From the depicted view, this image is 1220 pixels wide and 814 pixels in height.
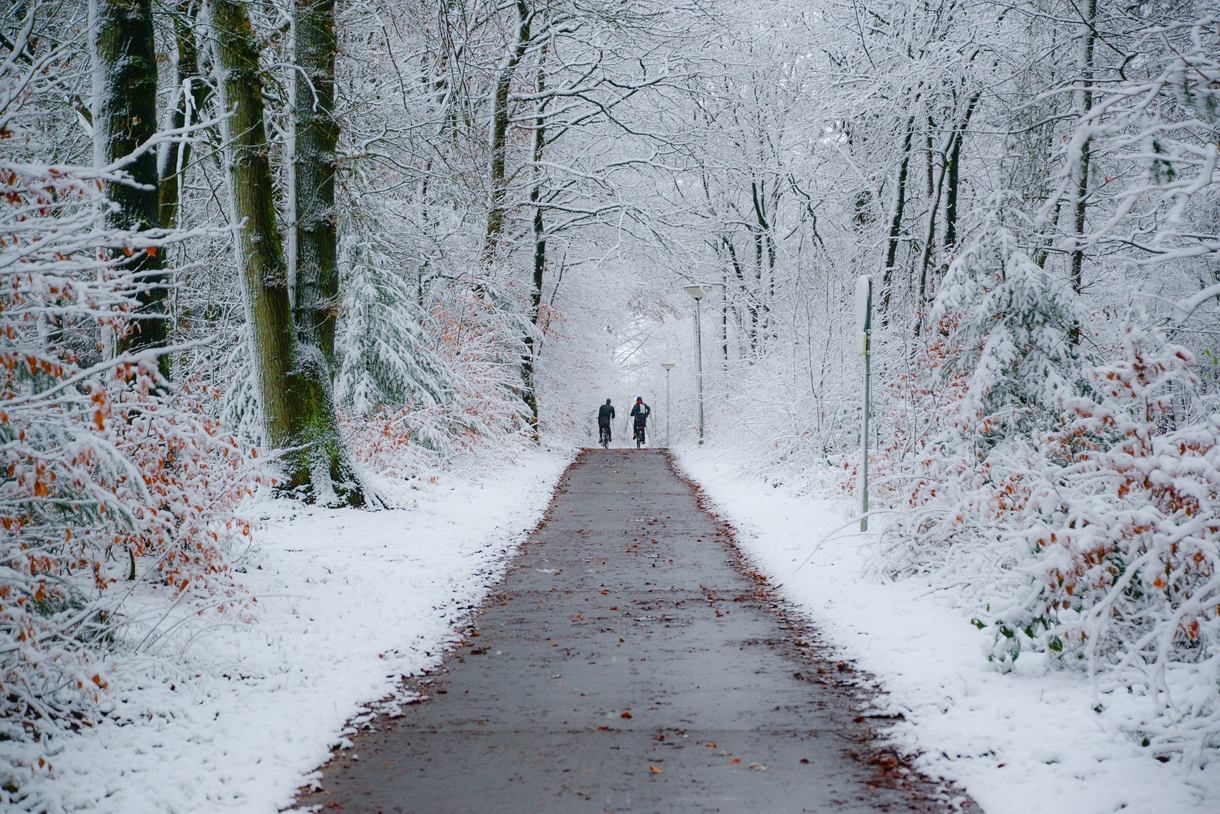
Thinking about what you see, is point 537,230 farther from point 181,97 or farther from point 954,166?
point 181,97

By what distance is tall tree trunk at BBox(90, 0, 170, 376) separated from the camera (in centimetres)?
682

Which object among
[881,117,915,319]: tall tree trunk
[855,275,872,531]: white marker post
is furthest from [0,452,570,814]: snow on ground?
[881,117,915,319]: tall tree trunk

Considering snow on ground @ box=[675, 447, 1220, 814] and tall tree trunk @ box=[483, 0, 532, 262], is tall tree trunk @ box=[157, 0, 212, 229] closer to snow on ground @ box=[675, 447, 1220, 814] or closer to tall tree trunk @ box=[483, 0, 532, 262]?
tall tree trunk @ box=[483, 0, 532, 262]

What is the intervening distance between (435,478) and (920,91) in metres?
9.64

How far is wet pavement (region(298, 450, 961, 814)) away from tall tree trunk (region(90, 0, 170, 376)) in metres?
3.92

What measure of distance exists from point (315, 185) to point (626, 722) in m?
8.74

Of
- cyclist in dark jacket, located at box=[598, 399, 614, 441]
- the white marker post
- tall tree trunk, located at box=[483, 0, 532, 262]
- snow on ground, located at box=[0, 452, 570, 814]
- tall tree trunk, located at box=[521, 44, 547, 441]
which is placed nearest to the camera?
snow on ground, located at box=[0, 452, 570, 814]

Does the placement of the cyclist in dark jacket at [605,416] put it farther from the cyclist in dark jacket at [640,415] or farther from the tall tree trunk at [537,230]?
the tall tree trunk at [537,230]

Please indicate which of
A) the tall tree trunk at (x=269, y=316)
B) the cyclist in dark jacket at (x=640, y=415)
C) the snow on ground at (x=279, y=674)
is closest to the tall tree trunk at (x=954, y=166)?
the snow on ground at (x=279, y=674)

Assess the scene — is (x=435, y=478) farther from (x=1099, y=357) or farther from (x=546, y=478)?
(x=1099, y=357)

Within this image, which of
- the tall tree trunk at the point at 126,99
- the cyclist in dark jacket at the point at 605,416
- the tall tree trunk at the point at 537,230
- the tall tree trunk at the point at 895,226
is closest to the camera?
the tall tree trunk at the point at 126,99

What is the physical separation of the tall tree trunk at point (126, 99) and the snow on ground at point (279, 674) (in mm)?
2560

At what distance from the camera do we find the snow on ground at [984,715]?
12.0 ft

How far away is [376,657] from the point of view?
5770mm
